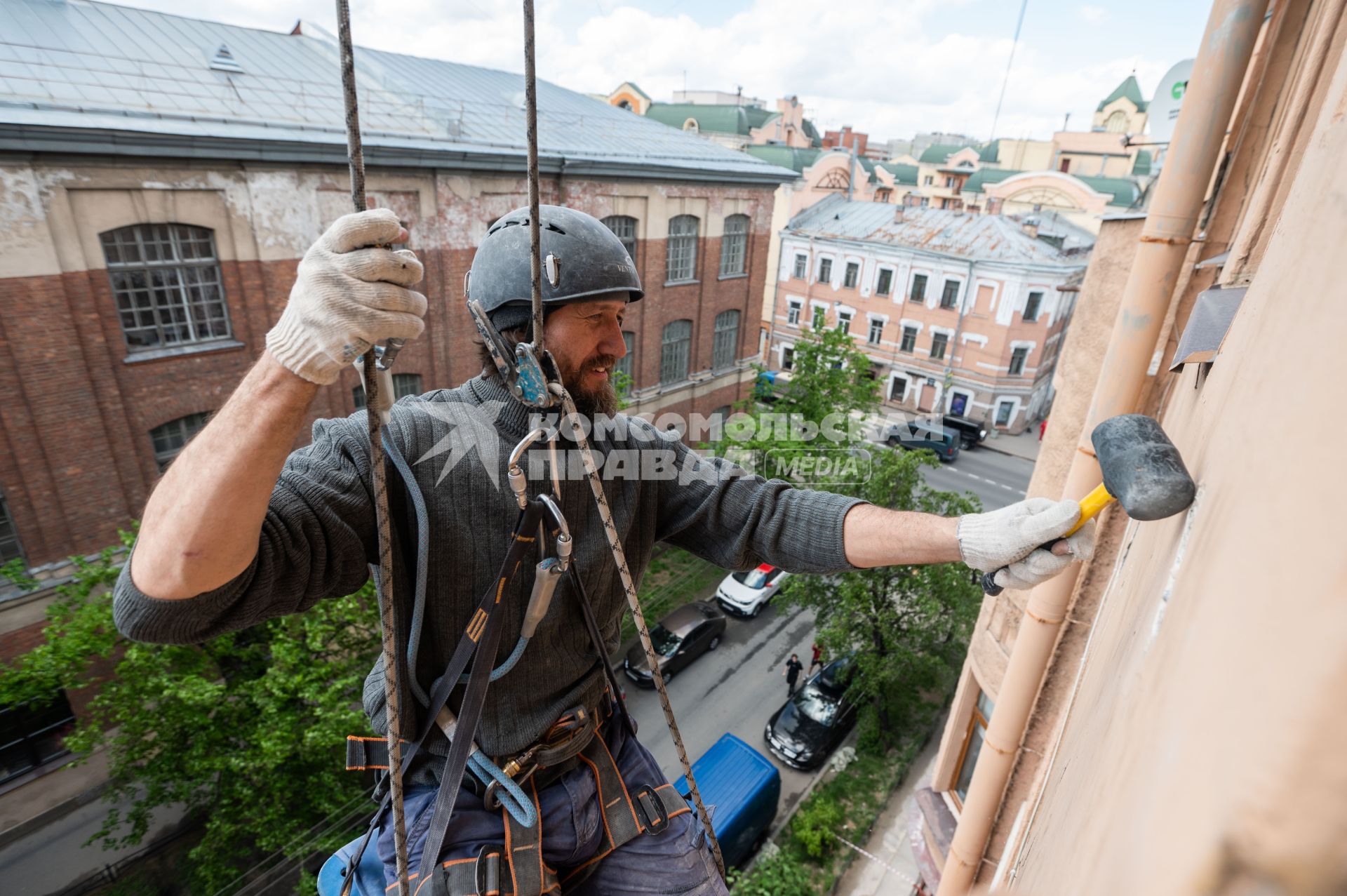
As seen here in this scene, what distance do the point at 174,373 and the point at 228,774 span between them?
21.8 feet

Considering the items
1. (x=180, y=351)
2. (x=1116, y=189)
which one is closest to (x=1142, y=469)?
(x=180, y=351)

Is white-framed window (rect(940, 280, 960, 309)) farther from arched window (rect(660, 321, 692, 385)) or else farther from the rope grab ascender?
the rope grab ascender

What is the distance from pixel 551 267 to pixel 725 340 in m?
20.4

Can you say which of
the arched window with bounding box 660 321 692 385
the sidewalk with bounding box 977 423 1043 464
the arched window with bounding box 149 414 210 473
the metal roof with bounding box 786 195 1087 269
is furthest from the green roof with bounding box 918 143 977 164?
the arched window with bounding box 149 414 210 473

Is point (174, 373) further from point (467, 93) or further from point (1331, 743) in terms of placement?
point (1331, 743)

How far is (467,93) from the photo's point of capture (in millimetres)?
17609

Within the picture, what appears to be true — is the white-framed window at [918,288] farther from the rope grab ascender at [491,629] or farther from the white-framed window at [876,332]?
the rope grab ascender at [491,629]

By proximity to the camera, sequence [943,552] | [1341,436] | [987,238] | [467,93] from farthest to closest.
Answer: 1. [987,238]
2. [467,93]
3. [943,552]
4. [1341,436]

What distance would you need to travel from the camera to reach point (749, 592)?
19.2 metres

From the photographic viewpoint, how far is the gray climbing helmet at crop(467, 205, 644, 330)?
2859 millimetres

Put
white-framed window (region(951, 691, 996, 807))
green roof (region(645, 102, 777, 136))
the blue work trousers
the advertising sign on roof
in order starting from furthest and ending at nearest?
green roof (region(645, 102, 777, 136)) < white-framed window (region(951, 691, 996, 807)) < the advertising sign on roof < the blue work trousers

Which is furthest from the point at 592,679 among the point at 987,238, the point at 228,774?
the point at 987,238

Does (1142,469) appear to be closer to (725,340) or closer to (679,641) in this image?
(679,641)

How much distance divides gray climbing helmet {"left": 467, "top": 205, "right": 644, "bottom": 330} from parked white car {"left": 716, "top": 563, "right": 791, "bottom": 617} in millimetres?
16420
